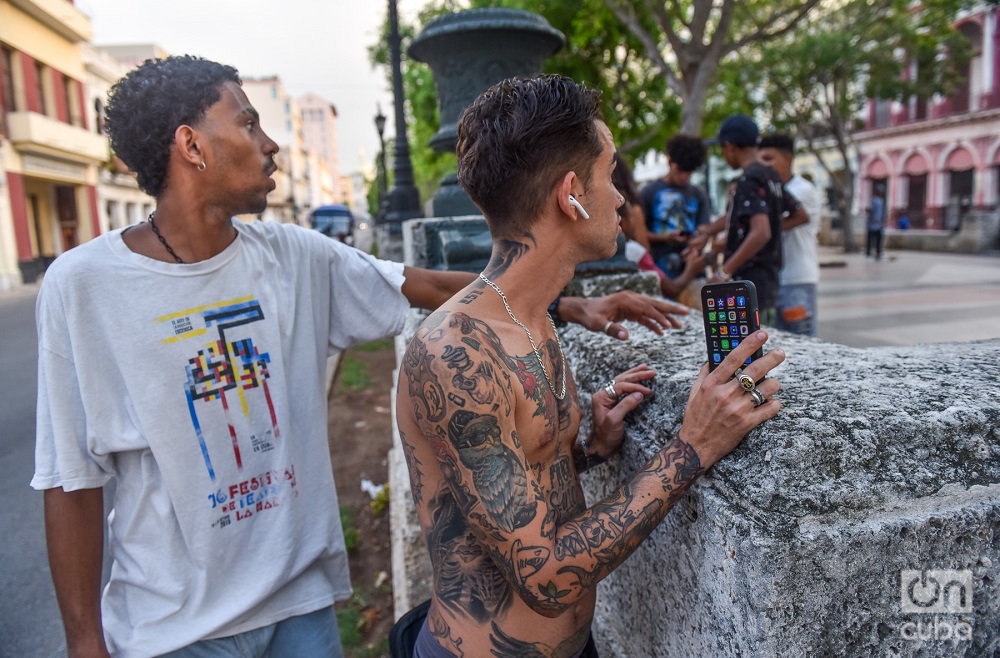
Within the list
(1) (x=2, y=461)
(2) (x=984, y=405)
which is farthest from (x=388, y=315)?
(1) (x=2, y=461)

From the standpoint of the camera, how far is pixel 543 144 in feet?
4.46

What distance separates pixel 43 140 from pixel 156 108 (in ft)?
88.4

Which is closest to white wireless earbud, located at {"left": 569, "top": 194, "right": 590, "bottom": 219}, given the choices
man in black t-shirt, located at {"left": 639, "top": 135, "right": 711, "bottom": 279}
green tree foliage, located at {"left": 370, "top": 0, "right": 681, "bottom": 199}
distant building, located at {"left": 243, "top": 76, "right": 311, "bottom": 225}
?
man in black t-shirt, located at {"left": 639, "top": 135, "right": 711, "bottom": 279}

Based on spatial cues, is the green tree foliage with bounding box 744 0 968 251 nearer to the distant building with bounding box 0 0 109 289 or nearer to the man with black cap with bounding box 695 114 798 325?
the man with black cap with bounding box 695 114 798 325

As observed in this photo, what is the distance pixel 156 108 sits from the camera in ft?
5.64

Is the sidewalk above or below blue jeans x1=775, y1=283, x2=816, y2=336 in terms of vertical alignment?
below

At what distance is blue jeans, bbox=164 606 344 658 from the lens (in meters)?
1.71

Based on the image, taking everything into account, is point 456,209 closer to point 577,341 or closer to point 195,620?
point 577,341

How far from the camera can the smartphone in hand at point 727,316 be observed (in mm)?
1273

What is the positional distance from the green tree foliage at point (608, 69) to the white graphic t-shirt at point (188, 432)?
33.0 ft

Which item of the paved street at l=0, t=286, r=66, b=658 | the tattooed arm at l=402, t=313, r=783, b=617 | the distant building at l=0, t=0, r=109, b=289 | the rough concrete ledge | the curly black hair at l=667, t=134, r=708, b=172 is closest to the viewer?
the rough concrete ledge

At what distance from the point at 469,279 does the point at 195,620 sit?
1234 millimetres

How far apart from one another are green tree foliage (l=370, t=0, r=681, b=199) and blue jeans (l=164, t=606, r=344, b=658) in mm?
10291

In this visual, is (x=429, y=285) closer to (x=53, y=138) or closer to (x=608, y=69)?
(x=608, y=69)
